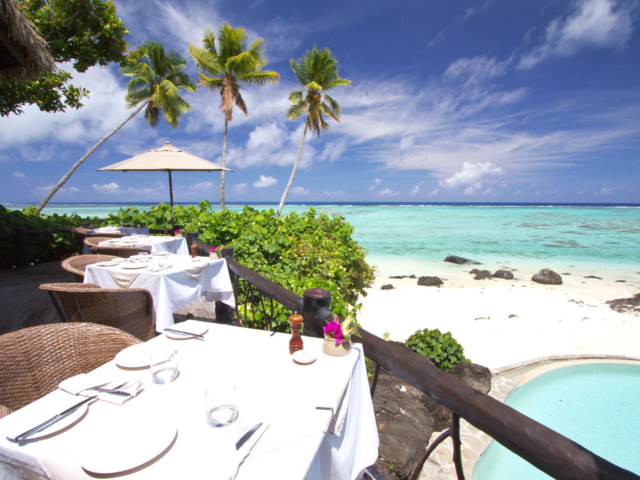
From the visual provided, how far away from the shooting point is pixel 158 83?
63.8 ft

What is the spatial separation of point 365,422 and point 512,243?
30.8 m

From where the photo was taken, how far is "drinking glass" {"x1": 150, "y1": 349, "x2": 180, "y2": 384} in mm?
1146

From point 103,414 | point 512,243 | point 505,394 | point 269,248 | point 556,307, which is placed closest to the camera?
point 103,414

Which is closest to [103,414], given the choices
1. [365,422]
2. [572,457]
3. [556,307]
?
[365,422]

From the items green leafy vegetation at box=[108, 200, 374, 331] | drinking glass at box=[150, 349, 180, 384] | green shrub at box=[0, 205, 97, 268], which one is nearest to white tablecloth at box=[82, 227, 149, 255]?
green leafy vegetation at box=[108, 200, 374, 331]

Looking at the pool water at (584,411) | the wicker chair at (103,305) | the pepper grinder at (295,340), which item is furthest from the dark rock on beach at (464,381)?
the wicker chair at (103,305)

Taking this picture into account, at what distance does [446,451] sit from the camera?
11.8ft

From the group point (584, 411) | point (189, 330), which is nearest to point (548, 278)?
point (584, 411)

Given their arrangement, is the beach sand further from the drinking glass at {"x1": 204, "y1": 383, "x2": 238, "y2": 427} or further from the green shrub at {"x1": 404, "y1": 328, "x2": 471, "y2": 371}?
the drinking glass at {"x1": 204, "y1": 383, "x2": 238, "y2": 427}

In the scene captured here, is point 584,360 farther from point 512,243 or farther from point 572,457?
point 512,243

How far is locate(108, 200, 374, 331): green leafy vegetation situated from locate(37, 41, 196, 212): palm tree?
1498cm

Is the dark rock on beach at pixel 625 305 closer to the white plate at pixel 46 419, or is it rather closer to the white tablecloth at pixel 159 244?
the white tablecloth at pixel 159 244

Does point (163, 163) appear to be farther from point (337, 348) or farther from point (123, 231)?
point (337, 348)

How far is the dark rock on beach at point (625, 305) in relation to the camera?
9.49 m
